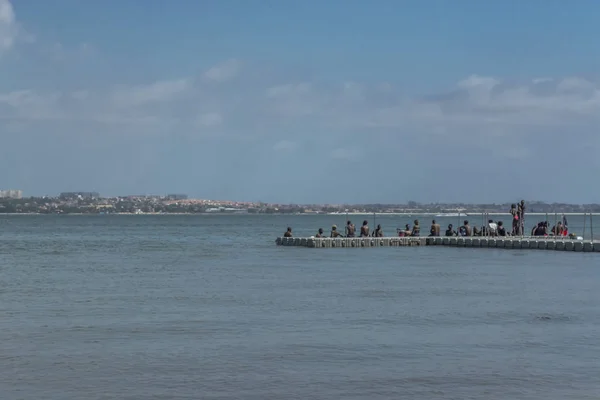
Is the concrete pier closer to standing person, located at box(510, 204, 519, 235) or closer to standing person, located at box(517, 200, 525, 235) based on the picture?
standing person, located at box(517, 200, 525, 235)

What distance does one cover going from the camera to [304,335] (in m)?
23.4

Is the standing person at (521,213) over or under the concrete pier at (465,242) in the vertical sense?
over

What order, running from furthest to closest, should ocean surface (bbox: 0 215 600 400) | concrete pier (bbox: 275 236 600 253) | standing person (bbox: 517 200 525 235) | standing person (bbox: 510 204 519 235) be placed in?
standing person (bbox: 510 204 519 235)
standing person (bbox: 517 200 525 235)
concrete pier (bbox: 275 236 600 253)
ocean surface (bbox: 0 215 600 400)

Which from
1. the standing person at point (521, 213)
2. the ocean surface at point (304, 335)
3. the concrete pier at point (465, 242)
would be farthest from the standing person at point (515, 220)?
the ocean surface at point (304, 335)

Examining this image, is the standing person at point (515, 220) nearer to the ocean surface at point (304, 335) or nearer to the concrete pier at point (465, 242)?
the concrete pier at point (465, 242)

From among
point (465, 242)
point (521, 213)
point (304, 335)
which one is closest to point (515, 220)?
point (521, 213)

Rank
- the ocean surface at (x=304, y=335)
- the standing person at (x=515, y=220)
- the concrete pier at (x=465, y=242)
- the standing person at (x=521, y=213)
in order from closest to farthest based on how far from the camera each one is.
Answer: the ocean surface at (x=304, y=335) < the concrete pier at (x=465, y=242) < the standing person at (x=521, y=213) < the standing person at (x=515, y=220)

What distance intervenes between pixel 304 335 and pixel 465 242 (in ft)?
143

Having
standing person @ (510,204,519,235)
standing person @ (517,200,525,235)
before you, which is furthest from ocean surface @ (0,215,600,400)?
standing person @ (510,204,519,235)

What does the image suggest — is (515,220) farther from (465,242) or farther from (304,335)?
(304,335)

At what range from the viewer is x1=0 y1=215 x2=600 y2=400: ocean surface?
17906 millimetres

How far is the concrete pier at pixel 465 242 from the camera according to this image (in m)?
58.8

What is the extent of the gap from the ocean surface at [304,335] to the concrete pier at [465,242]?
15415 millimetres

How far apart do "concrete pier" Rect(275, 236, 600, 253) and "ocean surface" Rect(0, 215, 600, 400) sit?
1542 centimetres
